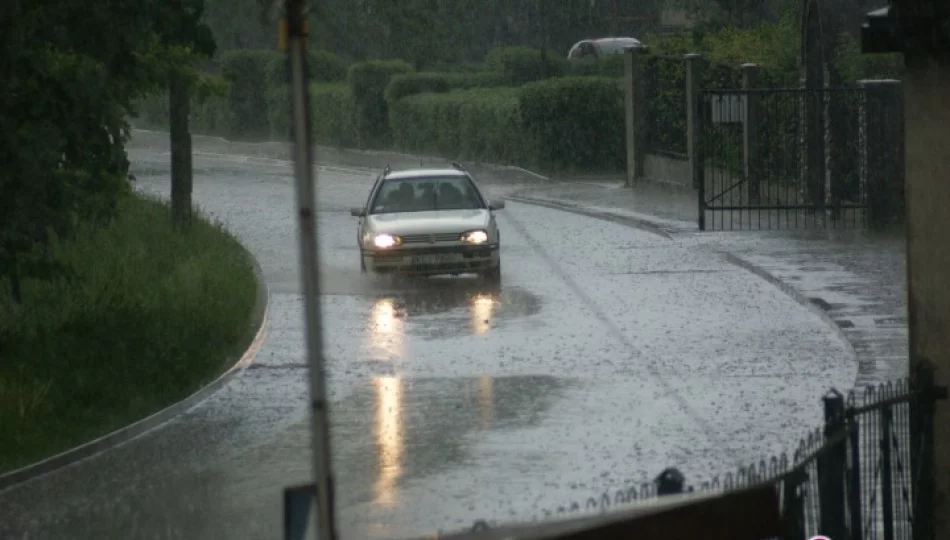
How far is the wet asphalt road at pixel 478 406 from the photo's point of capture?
11.4 metres

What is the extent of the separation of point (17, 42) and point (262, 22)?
10054mm

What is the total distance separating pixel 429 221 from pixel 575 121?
2020 cm

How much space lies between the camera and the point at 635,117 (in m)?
39.9

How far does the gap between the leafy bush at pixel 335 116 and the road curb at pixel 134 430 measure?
36.2m

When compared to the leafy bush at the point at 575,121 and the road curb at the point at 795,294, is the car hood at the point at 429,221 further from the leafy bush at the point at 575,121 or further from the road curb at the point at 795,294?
the leafy bush at the point at 575,121

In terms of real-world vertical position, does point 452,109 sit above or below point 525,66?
below

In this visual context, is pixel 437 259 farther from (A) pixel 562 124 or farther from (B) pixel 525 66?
(B) pixel 525 66

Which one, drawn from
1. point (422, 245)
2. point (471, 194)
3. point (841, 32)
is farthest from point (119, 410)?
point (841, 32)

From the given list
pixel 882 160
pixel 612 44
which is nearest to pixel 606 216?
pixel 882 160

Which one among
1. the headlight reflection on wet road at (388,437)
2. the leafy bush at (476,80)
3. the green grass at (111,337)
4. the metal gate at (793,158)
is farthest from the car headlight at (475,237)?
the leafy bush at (476,80)

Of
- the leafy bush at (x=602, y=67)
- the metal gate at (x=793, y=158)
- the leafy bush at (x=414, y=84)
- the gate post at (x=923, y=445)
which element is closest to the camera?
the gate post at (x=923, y=445)

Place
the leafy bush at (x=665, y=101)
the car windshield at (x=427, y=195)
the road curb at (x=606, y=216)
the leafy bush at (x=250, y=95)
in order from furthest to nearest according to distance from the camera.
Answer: the leafy bush at (x=250, y=95) → the leafy bush at (x=665, y=101) → the road curb at (x=606, y=216) → the car windshield at (x=427, y=195)

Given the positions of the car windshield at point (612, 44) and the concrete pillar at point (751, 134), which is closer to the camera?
the concrete pillar at point (751, 134)

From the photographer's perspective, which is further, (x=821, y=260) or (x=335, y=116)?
(x=335, y=116)
